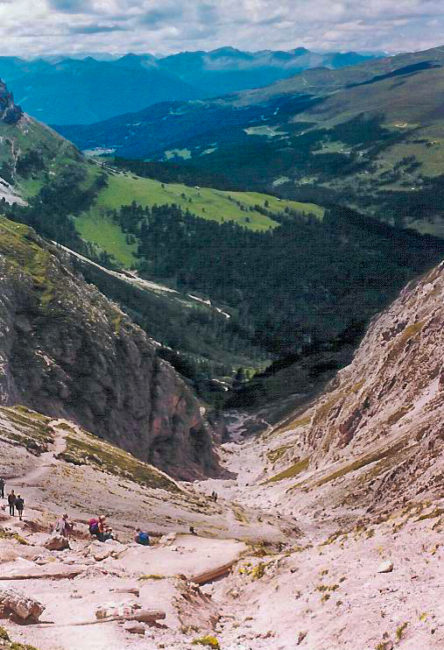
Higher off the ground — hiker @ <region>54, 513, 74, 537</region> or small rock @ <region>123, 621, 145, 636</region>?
small rock @ <region>123, 621, 145, 636</region>

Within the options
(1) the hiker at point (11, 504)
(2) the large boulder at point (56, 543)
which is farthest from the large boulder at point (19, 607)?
(1) the hiker at point (11, 504)

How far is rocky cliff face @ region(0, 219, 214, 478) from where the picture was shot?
393 feet

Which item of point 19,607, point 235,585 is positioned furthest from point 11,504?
point 19,607

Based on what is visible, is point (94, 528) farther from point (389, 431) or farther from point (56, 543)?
point (389, 431)

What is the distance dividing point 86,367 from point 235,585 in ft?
288

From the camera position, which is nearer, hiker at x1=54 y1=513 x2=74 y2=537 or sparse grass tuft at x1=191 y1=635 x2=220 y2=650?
sparse grass tuft at x1=191 y1=635 x2=220 y2=650

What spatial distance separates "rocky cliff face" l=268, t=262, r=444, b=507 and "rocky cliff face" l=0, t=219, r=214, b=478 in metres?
23.7

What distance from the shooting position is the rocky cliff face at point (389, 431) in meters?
82.1

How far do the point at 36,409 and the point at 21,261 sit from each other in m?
45.8

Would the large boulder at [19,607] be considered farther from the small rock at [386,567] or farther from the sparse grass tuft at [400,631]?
the small rock at [386,567]

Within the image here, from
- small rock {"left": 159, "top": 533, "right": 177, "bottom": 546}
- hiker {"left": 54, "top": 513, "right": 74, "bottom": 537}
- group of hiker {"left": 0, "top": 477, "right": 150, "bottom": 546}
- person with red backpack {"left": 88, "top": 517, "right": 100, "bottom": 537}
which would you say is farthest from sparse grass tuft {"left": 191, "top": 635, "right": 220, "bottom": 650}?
small rock {"left": 159, "top": 533, "right": 177, "bottom": 546}

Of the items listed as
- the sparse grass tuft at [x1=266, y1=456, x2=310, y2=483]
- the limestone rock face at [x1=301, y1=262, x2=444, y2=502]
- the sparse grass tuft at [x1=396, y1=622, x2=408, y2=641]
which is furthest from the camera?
the sparse grass tuft at [x1=266, y1=456, x2=310, y2=483]

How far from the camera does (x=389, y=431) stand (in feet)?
335

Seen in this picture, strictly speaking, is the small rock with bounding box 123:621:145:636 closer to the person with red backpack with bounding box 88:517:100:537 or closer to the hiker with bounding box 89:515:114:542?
the hiker with bounding box 89:515:114:542
